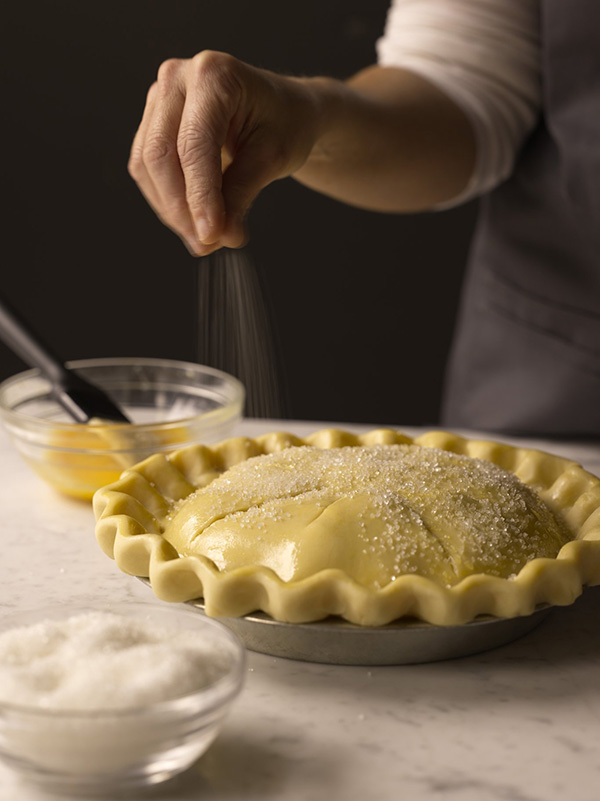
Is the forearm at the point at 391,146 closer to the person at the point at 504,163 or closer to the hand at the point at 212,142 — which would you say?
the person at the point at 504,163

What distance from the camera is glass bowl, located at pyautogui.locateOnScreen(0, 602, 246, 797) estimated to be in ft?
2.10

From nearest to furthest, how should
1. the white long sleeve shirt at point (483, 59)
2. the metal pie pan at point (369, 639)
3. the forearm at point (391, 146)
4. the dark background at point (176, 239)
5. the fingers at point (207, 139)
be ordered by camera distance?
the metal pie pan at point (369, 639)
the fingers at point (207, 139)
the forearm at point (391, 146)
the white long sleeve shirt at point (483, 59)
the dark background at point (176, 239)

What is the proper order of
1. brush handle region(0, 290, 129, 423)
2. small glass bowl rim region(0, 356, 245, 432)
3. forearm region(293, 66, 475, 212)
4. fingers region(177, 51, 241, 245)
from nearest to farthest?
1. fingers region(177, 51, 241, 245)
2. small glass bowl rim region(0, 356, 245, 432)
3. brush handle region(0, 290, 129, 423)
4. forearm region(293, 66, 475, 212)

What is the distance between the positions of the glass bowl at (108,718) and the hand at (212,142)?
0.57 m

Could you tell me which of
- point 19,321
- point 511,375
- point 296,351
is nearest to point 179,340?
point 296,351

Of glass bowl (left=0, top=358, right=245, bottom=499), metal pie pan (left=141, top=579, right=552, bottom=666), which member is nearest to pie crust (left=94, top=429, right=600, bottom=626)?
metal pie pan (left=141, top=579, right=552, bottom=666)

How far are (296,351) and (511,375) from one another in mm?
1531

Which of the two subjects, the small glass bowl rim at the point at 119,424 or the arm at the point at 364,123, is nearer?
the arm at the point at 364,123

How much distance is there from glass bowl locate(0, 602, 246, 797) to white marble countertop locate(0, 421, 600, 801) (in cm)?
5

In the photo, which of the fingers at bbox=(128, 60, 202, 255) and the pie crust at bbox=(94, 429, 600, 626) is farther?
the fingers at bbox=(128, 60, 202, 255)

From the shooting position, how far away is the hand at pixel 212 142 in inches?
45.0

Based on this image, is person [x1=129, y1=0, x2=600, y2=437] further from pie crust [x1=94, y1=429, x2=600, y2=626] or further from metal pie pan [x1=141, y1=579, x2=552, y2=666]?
metal pie pan [x1=141, y1=579, x2=552, y2=666]

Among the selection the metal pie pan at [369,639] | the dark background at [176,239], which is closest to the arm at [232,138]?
the metal pie pan at [369,639]

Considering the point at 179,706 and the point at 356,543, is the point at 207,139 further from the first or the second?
the point at 179,706
